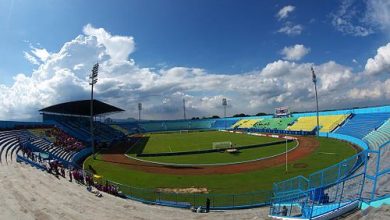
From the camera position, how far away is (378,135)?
153 feet

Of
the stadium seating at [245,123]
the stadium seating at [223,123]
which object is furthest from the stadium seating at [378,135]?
the stadium seating at [223,123]

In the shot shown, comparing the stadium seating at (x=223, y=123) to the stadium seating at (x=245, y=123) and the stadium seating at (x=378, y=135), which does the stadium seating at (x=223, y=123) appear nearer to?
the stadium seating at (x=245, y=123)

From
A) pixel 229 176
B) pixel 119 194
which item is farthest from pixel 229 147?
pixel 119 194

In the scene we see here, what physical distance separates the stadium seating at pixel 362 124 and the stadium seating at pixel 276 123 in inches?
892

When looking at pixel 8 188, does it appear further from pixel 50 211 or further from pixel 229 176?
pixel 229 176

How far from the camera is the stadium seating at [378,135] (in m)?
42.9

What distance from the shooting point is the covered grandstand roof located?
64.8 metres

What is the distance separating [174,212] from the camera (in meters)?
20.3

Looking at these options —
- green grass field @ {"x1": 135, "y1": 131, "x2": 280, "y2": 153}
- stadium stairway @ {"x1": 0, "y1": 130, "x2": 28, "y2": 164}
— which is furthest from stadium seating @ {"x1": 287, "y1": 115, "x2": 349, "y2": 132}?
stadium stairway @ {"x1": 0, "y1": 130, "x2": 28, "y2": 164}

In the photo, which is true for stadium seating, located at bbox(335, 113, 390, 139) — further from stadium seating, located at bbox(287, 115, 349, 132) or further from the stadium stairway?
the stadium stairway

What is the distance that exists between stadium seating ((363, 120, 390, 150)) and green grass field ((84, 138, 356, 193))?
21.0 feet

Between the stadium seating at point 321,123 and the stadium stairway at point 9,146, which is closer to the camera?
the stadium stairway at point 9,146

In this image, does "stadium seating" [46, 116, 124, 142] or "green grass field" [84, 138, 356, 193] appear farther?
"stadium seating" [46, 116, 124, 142]

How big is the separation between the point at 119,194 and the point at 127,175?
10384mm
